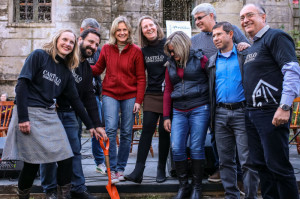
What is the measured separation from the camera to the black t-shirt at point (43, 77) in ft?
10.3

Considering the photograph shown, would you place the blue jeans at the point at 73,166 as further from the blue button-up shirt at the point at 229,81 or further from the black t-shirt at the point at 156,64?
the blue button-up shirt at the point at 229,81

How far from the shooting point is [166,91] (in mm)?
3838

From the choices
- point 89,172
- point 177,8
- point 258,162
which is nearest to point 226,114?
point 258,162

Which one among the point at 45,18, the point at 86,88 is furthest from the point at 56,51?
the point at 45,18

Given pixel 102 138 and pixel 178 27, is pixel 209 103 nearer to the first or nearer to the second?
pixel 102 138

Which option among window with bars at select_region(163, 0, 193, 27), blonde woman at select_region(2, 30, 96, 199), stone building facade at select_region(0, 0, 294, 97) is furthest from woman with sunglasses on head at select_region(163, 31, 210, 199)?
window with bars at select_region(163, 0, 193, 27)

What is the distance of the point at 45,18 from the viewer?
9.52m

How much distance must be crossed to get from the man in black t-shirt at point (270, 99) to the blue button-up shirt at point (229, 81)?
12.8 inches

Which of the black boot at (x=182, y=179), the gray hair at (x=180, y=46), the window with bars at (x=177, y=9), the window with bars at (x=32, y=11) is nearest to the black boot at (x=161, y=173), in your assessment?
the black boot at (x=182, y=179)

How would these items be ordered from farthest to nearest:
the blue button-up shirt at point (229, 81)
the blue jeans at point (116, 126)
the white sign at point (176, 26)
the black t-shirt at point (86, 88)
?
the white sign at point (176, 26), the blue jeans at point (116, 126), the black t-shirt at point (86, 88), the blue button-up shirt at point (229, 81)

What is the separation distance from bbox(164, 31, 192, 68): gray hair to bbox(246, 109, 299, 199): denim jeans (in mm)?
1057

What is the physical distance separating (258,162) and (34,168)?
2.03 meters

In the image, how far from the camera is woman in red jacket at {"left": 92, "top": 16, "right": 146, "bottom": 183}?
3949 millimetres

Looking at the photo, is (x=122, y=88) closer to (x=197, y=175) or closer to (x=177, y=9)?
(x=197, y=175)
